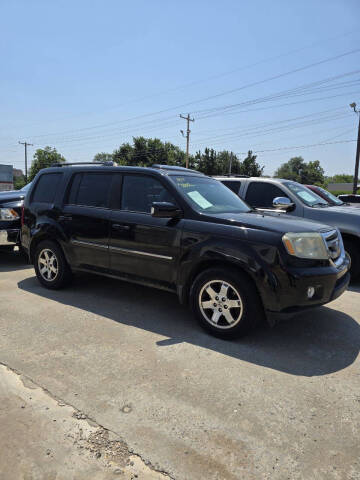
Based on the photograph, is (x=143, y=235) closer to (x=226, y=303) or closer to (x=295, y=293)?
(x=226, y=303)

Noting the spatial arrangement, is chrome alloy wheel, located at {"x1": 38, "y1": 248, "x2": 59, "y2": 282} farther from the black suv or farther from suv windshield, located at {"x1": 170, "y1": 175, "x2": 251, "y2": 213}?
suv windshield, located at {"x1": 170, "y1": 175, "x2": 251, "y2": 213}

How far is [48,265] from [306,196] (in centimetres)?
473

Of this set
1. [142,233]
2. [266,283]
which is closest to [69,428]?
[266,283]

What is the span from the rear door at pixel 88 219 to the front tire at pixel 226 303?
1.44 m

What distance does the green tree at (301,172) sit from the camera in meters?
118

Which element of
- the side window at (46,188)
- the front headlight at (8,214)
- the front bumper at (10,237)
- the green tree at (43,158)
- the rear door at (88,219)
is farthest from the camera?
the green tree at (43,158)

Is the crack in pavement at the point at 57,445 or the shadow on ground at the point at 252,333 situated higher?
the shadow on ground at the point at 252,333

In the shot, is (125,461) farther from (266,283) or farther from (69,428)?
(266,283)

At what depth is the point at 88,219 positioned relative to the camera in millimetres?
4613

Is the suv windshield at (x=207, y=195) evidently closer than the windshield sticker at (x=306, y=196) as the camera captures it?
Yes

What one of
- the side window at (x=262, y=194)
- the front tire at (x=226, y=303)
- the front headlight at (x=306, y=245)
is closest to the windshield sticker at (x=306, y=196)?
the side window at (x=262, y=194)

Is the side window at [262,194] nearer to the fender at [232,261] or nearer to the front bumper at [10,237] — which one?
the fender at [232,261]

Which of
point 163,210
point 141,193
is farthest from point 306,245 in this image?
point 141,193

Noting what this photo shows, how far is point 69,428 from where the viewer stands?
222cm
